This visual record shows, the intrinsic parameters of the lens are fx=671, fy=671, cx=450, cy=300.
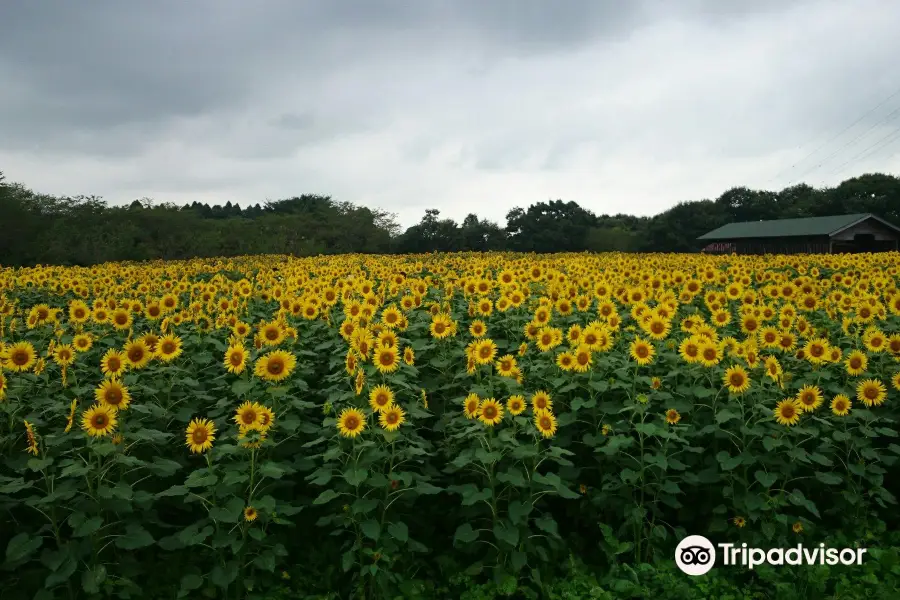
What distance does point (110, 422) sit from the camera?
13.5 ft

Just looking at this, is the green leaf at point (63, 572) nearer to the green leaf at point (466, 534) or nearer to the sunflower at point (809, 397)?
the green leaf at point (466, 534)

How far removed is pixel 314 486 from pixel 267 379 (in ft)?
3.64

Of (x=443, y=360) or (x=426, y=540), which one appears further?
(x=443, y=360)

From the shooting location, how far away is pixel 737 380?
5.01m

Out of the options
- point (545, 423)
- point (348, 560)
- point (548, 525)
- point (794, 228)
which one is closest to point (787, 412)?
point (545, 423)

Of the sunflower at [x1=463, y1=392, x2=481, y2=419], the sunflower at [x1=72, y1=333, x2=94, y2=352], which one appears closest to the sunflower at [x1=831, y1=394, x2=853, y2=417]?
the sunflower at [x1=463, y1=392, x2=481, y2=419]

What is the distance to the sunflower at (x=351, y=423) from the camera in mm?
4355

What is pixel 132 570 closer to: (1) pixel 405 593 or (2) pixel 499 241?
(1) pixel 405 593

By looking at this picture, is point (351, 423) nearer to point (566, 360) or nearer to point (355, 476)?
point (355, 476)

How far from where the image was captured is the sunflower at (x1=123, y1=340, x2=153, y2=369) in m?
4.86

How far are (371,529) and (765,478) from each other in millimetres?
2764

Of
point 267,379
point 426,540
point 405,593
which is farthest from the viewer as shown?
point 426,540

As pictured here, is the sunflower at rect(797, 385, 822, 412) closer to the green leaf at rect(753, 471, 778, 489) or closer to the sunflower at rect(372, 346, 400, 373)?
the green leaf at rect(753, 471, 778, 489)

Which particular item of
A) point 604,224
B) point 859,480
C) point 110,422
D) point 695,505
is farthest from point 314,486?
point 604,224
